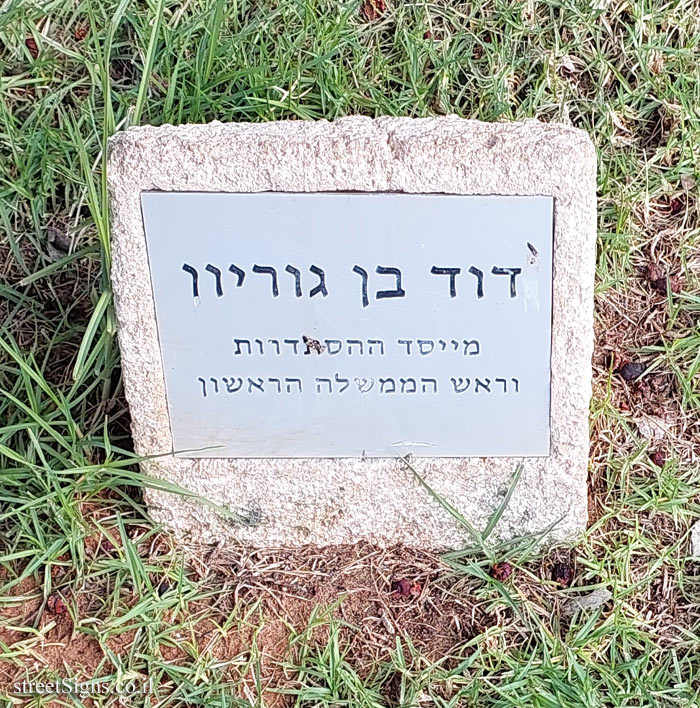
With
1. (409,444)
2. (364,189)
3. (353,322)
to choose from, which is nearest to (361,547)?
(409,444)

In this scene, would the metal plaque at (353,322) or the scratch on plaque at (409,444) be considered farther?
the scratch on plaque at (409,444)

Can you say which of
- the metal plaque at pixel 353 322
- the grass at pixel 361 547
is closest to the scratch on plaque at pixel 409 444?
the metal plaque at pixel 353 322

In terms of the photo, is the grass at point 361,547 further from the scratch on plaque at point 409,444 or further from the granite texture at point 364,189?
the scratch on plaque at point 409,444

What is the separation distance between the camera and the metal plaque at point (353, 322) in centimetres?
129

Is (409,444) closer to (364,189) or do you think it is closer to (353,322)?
(353,322)

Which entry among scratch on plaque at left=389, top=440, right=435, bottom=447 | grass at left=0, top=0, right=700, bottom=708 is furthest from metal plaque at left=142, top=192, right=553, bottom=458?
grass at left=0, top=0, right=700, bottom=708

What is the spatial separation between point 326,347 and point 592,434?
0.55m

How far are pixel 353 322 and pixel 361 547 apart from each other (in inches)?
15.8

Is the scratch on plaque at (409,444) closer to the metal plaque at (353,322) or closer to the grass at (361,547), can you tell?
the metal plaque at (353,322)

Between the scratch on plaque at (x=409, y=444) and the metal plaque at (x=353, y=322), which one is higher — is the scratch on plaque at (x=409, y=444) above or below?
below

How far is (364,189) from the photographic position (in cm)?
128

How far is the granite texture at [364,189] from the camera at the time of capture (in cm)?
127

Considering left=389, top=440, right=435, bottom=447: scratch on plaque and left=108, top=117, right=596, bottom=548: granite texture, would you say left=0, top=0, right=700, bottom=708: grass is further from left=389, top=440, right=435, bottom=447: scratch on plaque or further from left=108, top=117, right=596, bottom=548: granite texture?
left=389, top=440, right=435, bottom=447: scratch on plaque

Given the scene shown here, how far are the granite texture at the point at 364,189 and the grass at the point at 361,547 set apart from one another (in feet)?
0.17
